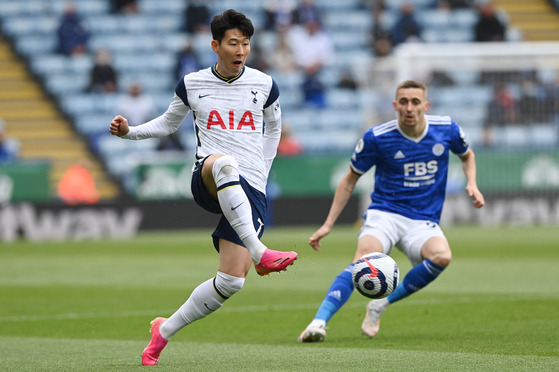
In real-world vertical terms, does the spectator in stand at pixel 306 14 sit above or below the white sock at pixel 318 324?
above

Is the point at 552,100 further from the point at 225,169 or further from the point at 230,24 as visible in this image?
the point at 225,169

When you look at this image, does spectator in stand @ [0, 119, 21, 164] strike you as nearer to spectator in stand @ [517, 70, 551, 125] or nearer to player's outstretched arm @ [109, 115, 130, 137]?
spectator in stand @ [517, 70, 551, 125]

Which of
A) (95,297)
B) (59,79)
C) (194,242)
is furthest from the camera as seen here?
(59,79)

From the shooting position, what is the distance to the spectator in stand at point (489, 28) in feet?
88.6

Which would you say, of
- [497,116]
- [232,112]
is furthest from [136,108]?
[232,112]

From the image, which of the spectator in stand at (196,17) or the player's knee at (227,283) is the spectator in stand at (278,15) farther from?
the player's knee at (227,283)

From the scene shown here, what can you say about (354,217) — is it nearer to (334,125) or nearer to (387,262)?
(334,125)

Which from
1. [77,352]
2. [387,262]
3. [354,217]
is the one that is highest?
[387,262]

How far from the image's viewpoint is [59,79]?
25.2 m

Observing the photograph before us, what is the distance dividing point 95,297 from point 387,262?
17.7ft

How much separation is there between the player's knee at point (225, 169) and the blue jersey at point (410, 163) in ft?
7.43

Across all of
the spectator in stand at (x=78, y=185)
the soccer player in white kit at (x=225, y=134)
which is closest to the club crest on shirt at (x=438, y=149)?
the soccer player in white kit at (x=225, y=134)

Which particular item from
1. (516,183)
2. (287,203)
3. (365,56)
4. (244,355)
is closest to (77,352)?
(244,355)

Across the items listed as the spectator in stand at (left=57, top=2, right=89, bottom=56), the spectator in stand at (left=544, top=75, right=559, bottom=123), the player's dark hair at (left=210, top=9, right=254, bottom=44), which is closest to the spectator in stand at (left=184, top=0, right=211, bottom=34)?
the spectator in stand at (left=57, top=2, right=89, bottom=56)
